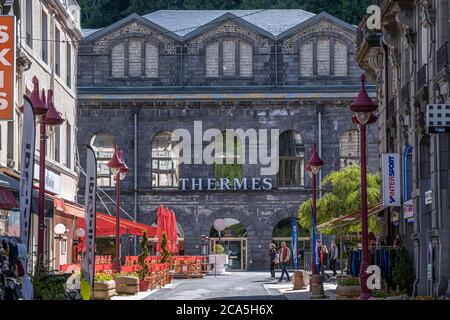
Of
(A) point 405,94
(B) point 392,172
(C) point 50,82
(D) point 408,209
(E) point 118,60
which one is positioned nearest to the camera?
(D) point 408,209

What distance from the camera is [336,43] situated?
68.6 metres

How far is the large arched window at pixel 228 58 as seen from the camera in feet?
226

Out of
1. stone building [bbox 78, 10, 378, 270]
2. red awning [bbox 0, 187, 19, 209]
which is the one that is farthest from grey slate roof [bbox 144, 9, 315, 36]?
red awning [bbox 0, 187, 19, 209]

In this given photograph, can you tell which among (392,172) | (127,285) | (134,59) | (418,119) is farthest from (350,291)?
(134,59)

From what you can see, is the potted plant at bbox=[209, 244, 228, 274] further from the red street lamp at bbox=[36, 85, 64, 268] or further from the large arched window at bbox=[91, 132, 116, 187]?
the red street lamp at bbox=[36, 85, 64, 268]

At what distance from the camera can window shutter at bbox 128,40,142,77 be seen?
226ft

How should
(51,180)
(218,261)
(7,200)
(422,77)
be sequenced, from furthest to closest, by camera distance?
(218,261) → (51,180) → (422,77) → (7,200)

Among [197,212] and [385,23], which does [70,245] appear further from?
[197,212]

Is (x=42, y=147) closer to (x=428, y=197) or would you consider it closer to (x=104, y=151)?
(x=428, y=197)

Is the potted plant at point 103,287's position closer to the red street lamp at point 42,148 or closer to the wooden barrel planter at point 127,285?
the wooden barrel planter at point 127,285

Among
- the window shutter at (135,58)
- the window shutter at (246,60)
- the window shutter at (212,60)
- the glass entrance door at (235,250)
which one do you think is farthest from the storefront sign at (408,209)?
the window shutter at (135,58)

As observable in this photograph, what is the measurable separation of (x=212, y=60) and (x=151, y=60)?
12.1 ft

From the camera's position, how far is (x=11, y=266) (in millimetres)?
17609
